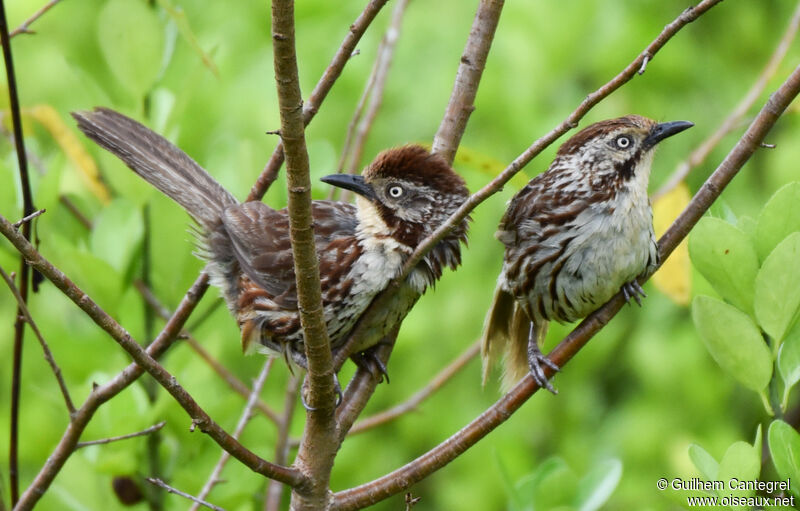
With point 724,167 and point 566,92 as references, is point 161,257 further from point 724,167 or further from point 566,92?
point 566,92

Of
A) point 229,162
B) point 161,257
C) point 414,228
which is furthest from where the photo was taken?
point 229,162

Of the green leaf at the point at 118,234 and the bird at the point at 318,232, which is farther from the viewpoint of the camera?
the green leaf at the point at 118,234

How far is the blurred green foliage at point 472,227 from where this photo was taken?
3.41 metres

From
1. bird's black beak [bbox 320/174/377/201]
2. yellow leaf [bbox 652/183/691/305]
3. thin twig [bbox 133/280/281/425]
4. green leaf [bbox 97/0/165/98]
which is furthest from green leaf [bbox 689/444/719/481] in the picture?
green leaf [bbox 97/0/165/98]

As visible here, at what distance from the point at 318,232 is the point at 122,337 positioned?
55.8 inches

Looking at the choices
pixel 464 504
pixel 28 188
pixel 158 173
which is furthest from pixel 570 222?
pixel 464 504

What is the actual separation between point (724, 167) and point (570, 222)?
855 mm

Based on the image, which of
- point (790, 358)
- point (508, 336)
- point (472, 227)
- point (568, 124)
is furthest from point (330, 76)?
point (472, 227)

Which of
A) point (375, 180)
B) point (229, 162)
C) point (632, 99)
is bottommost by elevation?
point (375, 180)

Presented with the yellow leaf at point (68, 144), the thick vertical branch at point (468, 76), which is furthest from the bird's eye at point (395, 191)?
the yellow leaf at point (68, 144)

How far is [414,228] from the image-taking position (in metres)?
3.29

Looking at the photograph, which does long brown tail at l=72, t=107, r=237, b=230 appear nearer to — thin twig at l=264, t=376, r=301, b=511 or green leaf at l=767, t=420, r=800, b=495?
thin twig at l=264, t=376, r=301, b=511

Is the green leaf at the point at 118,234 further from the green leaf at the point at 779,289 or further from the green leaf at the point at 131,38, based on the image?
the green leaf at the point at 779,289

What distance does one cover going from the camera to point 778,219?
2416 millimetres
